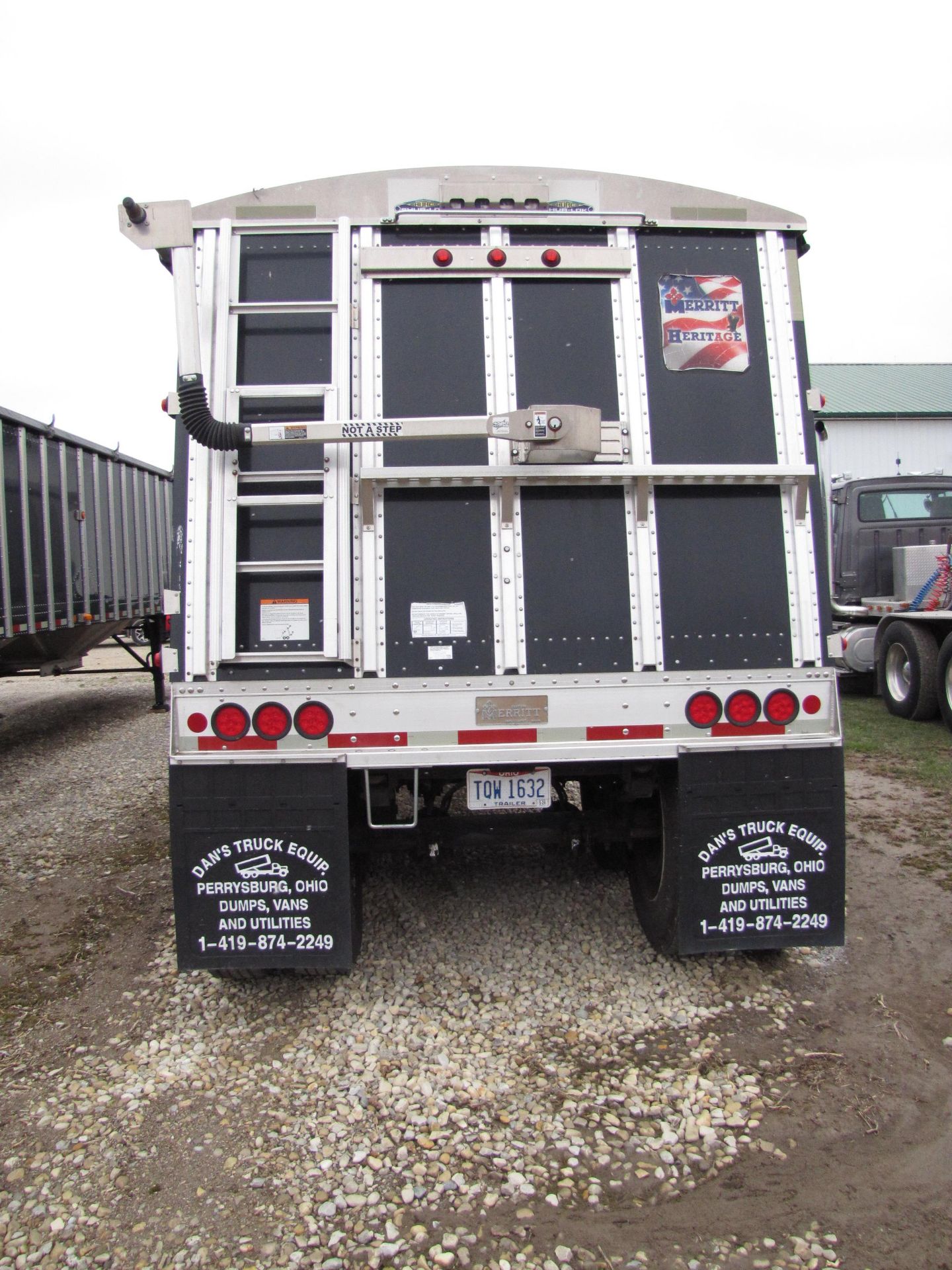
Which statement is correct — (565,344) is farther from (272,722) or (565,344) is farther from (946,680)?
(946,680)

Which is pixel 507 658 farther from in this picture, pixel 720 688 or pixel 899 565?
pixel 899 565

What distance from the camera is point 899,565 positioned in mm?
11359

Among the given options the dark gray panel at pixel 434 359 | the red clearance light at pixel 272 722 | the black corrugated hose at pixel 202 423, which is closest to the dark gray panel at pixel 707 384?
the dark gray panel at pixel 434 359

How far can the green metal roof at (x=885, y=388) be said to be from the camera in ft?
95.5

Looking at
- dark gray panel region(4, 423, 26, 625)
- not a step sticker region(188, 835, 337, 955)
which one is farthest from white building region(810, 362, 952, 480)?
not a step sticker region(188, 835, 337, 955)

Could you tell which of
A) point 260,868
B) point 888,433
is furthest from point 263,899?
point 888,433

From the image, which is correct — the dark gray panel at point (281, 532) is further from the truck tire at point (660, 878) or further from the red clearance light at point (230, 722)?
the truck tire at point (660, 878)

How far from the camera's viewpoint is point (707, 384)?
3553 mm

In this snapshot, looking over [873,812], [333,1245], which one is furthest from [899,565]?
[333,1245]

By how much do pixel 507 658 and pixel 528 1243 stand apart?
186 cm

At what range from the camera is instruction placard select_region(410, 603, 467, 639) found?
338cm

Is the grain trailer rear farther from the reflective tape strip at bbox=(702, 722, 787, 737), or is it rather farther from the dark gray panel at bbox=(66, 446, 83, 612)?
the dark gray panel at bbox=(66, 446, 83, 612)

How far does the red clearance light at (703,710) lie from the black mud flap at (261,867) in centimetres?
137

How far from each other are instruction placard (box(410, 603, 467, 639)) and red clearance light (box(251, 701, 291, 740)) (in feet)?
1.91
